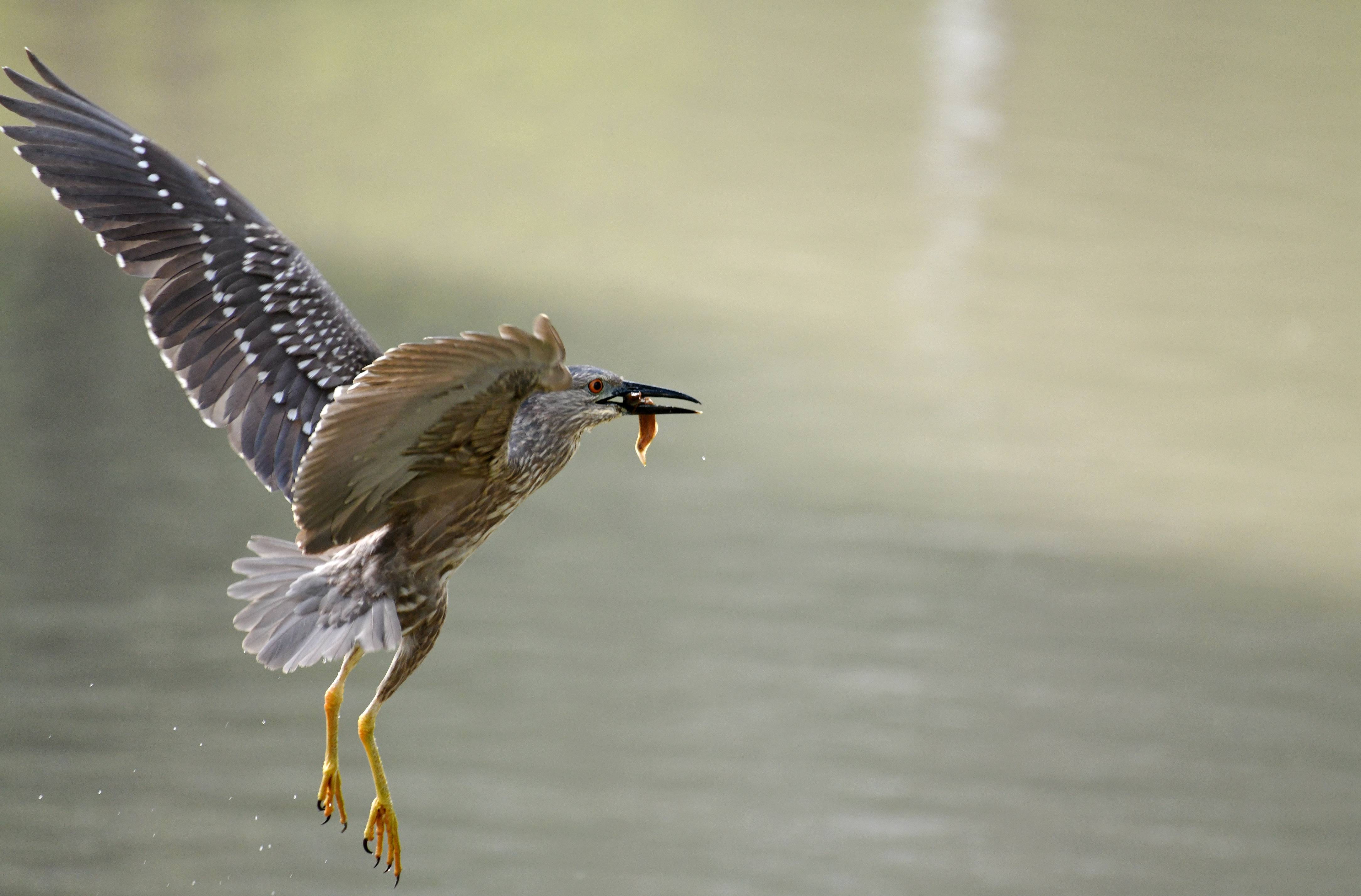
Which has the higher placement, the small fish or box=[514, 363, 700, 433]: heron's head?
box=[514, 363, 700, 433]: heron's head

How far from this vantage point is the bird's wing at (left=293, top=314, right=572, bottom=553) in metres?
4.16

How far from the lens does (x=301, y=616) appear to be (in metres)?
4.93

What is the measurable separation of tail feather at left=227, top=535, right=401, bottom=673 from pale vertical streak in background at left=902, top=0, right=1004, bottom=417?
878cm

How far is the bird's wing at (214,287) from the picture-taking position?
5.29 metres

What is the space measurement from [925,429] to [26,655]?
6.10 m

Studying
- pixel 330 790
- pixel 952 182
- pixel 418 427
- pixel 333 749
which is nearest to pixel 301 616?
pixel 333 749

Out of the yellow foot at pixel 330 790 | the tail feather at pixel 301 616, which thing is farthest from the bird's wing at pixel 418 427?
the yellow foot at pixel 330 790

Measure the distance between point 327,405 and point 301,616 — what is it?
614 millimetres

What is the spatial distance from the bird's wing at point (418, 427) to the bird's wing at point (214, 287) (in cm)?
62

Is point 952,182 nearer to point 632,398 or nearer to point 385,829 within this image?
point 632,398

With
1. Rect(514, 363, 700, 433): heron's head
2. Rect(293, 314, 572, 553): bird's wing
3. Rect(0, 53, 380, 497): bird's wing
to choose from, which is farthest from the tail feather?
Rect(514, 363, 700, 433): heron's head

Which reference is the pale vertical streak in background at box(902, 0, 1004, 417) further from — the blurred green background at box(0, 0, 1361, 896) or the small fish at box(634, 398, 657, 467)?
the small fish at box(634, 398, 657, 467)

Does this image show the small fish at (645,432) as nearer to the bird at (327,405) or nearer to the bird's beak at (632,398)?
the bird at (327,405)

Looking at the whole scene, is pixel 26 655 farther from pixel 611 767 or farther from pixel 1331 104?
pixel 1331 104
